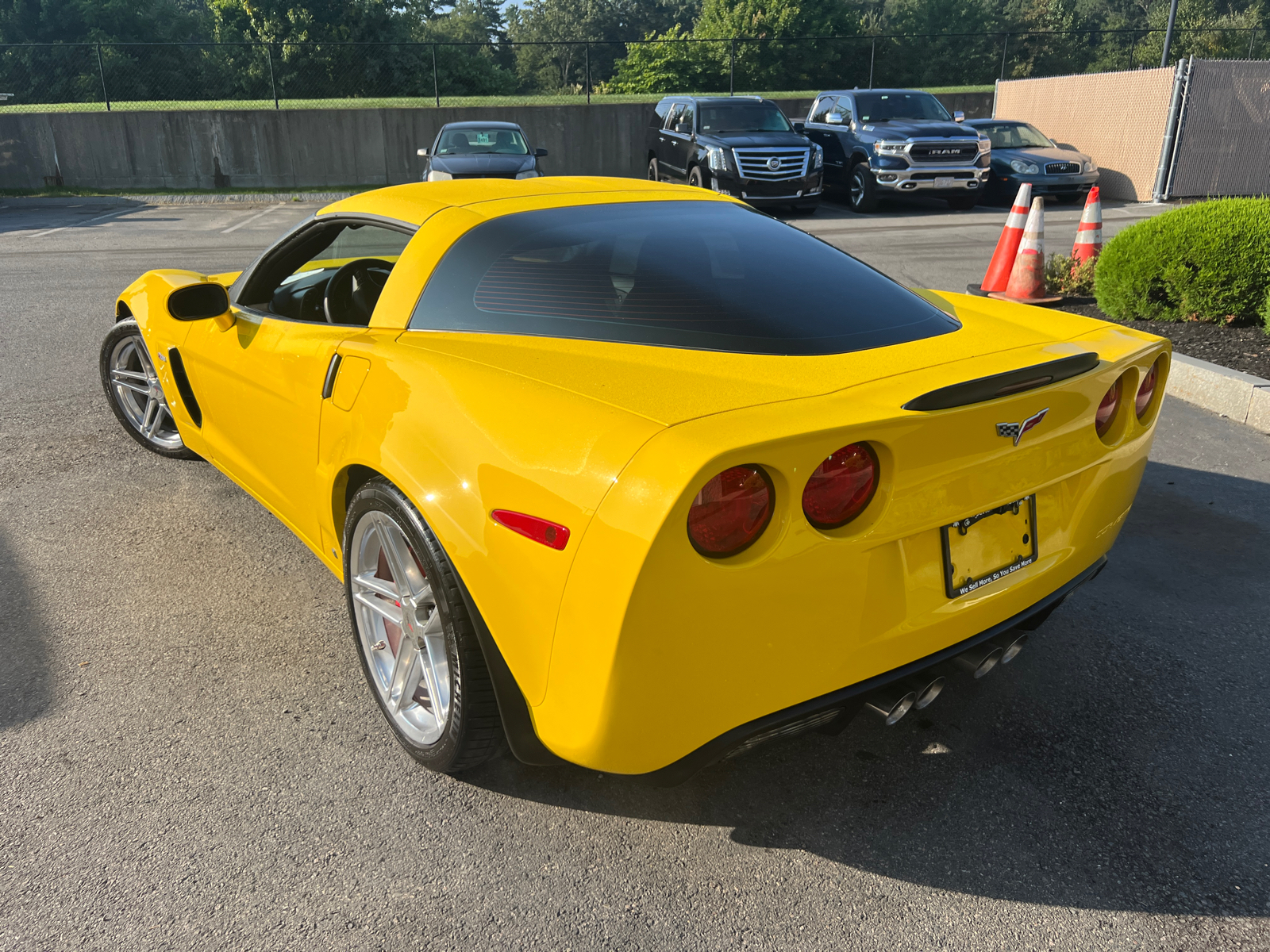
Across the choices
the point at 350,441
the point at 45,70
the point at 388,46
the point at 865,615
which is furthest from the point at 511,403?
the point at 45,70

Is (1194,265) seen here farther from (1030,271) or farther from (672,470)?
(672,470)

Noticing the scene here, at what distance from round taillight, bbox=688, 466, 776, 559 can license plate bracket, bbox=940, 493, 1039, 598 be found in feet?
1.62

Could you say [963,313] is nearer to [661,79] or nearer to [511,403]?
[511,403]

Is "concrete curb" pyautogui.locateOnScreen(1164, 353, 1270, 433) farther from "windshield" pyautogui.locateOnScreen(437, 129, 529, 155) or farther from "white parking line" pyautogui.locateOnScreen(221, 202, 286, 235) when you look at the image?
"white parking line" pyautogui.locateOnScreen(221, 202, 286, 235)

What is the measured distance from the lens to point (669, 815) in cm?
239

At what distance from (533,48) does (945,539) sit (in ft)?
Result: 93.0

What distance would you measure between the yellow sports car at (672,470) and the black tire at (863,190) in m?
13.9

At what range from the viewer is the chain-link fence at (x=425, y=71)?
22.9 metres

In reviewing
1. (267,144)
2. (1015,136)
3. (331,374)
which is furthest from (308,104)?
(331,374)

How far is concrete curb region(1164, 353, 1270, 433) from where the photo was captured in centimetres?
520

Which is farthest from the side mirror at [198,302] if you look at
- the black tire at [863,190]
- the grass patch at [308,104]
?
the grass patch at [308,104]

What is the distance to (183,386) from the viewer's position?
159 inches

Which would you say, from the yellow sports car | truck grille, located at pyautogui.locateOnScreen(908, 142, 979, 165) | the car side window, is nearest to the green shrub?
the yellow sports car

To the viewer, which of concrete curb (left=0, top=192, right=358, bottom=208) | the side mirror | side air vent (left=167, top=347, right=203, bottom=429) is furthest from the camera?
concrete curb (left=0, top=192, right=358, bottom=208)
